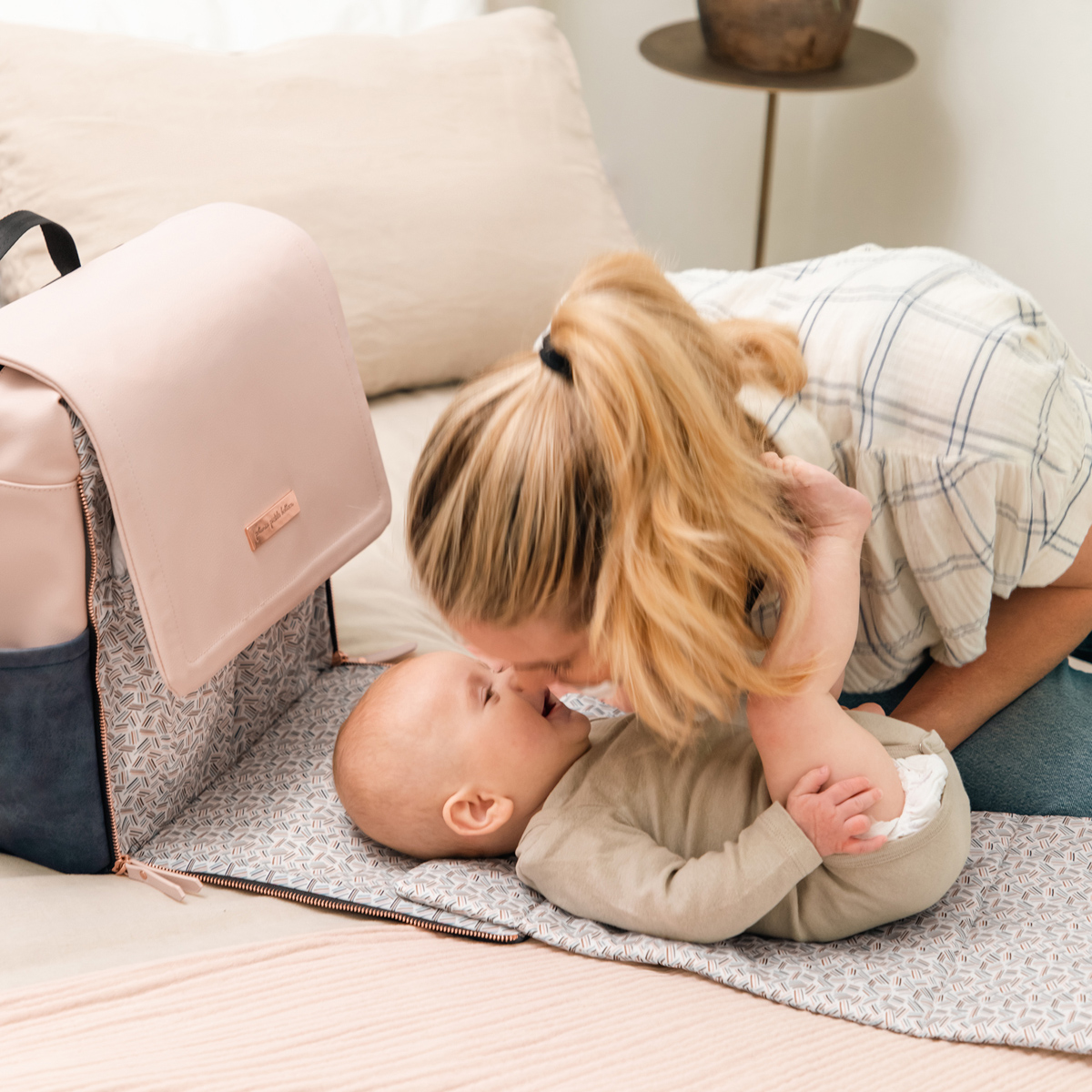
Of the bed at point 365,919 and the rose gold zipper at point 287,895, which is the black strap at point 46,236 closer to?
the bed at point 365,919

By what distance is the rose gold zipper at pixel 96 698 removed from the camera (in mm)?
755

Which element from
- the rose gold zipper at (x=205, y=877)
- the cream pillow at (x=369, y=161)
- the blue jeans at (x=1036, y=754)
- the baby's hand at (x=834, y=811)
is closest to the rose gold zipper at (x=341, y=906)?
the rose gold zipper at (x=205, y=877)

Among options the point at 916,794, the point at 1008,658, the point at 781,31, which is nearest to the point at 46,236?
the point at 916,794

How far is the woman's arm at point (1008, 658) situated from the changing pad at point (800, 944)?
0.10 metres

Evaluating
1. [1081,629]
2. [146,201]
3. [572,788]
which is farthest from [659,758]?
[146,201]

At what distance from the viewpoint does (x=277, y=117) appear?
1.32m

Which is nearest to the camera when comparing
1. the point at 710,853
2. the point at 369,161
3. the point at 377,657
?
the point at 710,853

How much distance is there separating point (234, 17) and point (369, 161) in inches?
16.6

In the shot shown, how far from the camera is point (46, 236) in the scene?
0.89 m

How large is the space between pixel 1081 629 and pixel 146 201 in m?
1.06

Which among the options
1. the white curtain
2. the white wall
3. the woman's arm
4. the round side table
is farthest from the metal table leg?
the woman's arm

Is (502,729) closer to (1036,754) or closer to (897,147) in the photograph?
(1036,754)

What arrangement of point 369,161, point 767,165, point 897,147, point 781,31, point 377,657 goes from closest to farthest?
point 377,657 → point 369,161 → point 781,31 → point 767,165 → point 897,147

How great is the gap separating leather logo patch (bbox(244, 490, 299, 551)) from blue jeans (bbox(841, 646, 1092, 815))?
0.66m
